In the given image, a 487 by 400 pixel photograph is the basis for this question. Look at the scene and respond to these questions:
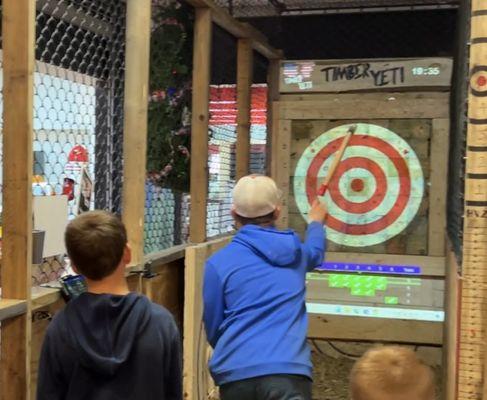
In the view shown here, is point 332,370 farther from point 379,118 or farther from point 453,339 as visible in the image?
point 453,339

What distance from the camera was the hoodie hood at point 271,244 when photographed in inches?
63.0

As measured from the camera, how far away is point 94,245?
1196 millimetres

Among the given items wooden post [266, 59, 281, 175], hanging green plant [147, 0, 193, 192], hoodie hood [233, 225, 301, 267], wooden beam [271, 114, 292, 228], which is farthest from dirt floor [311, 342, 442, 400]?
hoodie hood [233, 225, 301, 267]

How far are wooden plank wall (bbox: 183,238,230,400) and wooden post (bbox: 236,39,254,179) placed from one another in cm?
76

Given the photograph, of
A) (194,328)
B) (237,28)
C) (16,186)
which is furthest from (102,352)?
(237,28)

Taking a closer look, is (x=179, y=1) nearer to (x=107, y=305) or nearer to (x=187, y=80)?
(x=187, y=80)

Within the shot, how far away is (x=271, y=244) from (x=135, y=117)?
1.89 ft

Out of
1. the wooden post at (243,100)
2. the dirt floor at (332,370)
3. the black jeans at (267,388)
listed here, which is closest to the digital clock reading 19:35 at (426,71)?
the wooden post at (243,100)

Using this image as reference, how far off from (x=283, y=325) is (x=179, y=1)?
131cm

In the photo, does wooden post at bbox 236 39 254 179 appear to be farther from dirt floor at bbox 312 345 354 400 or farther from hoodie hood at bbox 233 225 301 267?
hoodie hood at bbox 233 225 301 267

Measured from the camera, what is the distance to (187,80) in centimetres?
256

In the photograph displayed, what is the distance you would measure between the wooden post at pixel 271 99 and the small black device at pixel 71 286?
194 cm

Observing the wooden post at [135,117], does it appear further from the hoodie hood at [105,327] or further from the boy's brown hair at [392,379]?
the boy's brown hair at [392,379]

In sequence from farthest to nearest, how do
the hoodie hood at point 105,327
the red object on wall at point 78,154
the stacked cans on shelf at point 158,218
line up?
the stacked cans on shelf at point 158,218, the red object on wall at point 78,154, the hoodie hood at point 105,327
